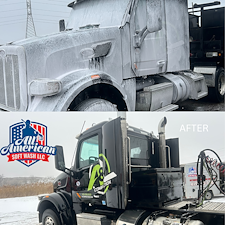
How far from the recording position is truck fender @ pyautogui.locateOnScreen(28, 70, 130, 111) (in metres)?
3.27

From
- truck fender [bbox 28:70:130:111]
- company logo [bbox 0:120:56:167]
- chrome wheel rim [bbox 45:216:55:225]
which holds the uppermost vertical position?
truck fender [bbox 28:70:130:111]

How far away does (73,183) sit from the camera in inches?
131

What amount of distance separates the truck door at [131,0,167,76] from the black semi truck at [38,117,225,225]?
3.47ft

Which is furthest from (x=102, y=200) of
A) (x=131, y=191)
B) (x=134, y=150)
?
(x=134, y=150)

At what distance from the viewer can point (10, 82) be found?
342 centimetres

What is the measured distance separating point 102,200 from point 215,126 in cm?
129

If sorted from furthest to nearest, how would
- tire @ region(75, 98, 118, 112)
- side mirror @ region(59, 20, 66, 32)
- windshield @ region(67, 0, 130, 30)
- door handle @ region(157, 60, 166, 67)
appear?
door handle @ region(157, 60, 166, 67) < windshield @ region(67, 0, 130, 30) < side mirror @ region(59, 20, 66, 32) < tire @ region(75, 98, 118, 112)

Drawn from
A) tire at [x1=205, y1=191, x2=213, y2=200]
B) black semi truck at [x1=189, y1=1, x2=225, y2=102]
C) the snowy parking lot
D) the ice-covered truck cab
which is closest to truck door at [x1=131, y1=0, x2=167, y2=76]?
the ice-covered truck cab

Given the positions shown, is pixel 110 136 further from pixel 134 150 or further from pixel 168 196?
pixel 168 196

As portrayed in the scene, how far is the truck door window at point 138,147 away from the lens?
3246 millimetres

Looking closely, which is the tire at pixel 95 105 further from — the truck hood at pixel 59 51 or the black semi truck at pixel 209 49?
the black semi truck at pixel 209 49

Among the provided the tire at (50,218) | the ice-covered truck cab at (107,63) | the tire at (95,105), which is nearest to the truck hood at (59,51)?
the ice-covered truck cab at (107,63)

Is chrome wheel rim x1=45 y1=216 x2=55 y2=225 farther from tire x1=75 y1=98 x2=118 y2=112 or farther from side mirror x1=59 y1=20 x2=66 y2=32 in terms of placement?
side mirror x1=59 y1=20 x2=66 y2=32

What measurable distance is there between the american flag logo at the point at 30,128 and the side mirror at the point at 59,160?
5.7 inches
